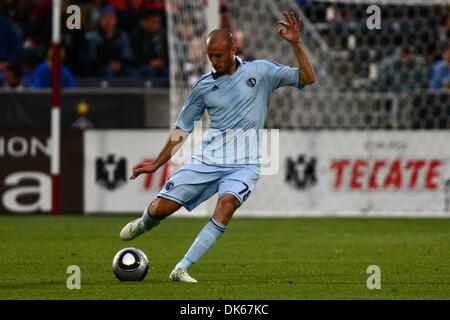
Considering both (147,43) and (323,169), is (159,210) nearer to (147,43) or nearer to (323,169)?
(323,169)

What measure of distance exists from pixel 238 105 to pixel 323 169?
8379 mm

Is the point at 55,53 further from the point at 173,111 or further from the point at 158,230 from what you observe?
the point at 158,230

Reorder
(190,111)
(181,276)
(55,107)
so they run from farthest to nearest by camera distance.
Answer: (55,107)
(190,111)
(181,276)

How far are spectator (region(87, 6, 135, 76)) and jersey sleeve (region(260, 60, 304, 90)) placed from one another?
11157 millimetres

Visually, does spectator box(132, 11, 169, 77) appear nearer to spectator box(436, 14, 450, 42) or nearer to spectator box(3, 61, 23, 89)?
spectator box(3, 61, 23, 89)

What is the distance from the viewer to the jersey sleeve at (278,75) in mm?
9969

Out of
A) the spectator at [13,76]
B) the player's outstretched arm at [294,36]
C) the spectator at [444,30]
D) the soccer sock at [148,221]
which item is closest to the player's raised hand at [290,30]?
the player's outstretched arm at [294,36]

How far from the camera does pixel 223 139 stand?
9.98 metres

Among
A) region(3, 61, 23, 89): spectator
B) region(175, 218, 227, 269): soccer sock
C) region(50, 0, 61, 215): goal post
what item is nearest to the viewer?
region(175, 218, 227, 269): soccer sock

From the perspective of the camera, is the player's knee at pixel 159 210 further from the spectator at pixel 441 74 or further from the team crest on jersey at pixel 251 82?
the spectator at pixel 441 74

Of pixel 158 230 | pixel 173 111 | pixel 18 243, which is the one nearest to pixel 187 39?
pixel 173 111

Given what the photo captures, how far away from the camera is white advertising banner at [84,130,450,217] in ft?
59.3

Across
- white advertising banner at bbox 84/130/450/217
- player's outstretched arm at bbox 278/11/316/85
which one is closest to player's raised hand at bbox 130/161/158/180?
player's outstretched arm at bbox 278/11/316/85

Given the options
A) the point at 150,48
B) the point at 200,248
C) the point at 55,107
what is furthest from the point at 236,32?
the point at 200,248
